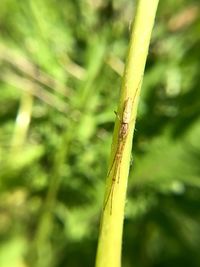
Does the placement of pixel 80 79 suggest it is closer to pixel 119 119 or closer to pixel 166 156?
pixel 166 156

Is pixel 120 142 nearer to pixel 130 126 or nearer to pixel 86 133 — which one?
pixel 130 126

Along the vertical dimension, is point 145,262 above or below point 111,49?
below

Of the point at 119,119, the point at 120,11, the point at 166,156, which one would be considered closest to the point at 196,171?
the point at 166,156

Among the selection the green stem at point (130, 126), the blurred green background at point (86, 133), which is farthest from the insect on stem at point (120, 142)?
the blurred green background at point (86, 133)

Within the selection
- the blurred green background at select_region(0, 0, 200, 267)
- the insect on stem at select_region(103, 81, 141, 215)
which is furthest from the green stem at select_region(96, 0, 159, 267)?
the blurred green background at select_region(0, 0, 200, 267)

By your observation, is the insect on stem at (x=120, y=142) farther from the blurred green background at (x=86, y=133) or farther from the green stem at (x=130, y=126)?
the blurred green background at (x=86, y=133)
